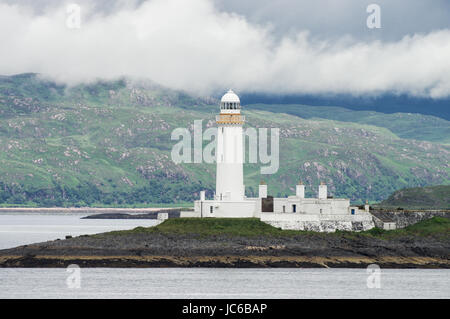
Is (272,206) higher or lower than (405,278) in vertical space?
higher

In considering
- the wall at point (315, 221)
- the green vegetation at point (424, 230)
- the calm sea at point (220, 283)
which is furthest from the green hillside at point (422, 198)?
the calm sea at point (220, 283)

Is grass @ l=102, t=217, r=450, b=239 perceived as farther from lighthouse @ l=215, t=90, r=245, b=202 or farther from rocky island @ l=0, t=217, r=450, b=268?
lighthouse @ l=215, t=90, r=245, b=202

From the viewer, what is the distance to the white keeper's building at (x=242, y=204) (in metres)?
90.0

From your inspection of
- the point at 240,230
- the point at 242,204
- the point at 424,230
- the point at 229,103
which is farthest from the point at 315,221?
the point at 229,103

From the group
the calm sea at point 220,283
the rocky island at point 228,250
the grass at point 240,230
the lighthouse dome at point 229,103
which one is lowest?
the calm sea at point 220,283

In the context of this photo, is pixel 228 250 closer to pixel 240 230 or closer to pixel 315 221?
pixel 240 230

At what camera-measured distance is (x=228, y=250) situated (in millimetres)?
84188

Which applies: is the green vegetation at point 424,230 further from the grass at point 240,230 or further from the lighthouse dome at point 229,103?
the lighthouse dome at point 229,103

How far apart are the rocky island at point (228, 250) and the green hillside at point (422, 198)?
66.3 m

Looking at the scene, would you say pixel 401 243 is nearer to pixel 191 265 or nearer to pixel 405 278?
pixel 405 278
